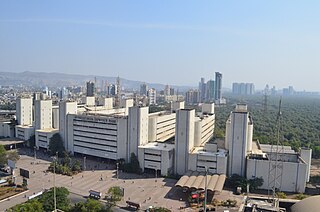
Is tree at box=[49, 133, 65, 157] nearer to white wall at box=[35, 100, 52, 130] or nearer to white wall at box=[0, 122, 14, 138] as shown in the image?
white wall at box=[35, 100, 52, 130]

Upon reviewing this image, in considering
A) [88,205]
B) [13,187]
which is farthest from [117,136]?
[88,205]

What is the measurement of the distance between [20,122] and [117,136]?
29.5 metres

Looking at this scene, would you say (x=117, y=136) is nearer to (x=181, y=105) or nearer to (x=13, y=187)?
(x=13, y=187)

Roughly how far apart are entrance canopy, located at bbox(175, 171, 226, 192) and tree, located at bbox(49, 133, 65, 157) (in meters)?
25.6

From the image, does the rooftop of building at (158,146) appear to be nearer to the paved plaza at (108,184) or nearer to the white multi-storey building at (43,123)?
the paved plaza at (108,184)

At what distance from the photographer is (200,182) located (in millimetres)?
35062

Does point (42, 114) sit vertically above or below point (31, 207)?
above

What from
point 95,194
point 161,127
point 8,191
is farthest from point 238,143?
point 8,191

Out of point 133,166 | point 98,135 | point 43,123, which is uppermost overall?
point 43,123

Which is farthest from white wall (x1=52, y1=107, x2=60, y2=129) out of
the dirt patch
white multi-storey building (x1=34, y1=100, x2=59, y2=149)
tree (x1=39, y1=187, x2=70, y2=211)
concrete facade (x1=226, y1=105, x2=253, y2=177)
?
concrete facade (x1=226, y1=105, x2=253, y2=177)

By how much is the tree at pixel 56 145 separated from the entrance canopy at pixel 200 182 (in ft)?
84.0

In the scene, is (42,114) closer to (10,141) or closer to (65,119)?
(10,141)

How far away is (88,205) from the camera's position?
87.6 feet

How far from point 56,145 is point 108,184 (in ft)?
61.4
